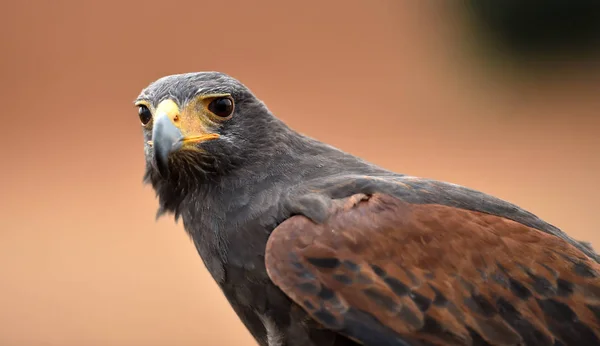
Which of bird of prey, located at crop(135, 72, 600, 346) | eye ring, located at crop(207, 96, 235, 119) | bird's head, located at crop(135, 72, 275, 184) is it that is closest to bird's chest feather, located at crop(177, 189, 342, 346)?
bird of prey, located at crop(135, 72, 600, 346)

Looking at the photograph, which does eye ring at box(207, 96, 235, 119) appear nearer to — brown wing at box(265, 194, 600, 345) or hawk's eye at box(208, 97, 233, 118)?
hawk's eye at box(208, 97, 233, 118)

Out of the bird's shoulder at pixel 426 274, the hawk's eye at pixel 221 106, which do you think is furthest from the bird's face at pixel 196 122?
the bird's shoulder at pixel 426 274

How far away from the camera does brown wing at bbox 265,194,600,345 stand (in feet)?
6.38

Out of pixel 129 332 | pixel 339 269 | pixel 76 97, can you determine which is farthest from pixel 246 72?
pixel 339 269

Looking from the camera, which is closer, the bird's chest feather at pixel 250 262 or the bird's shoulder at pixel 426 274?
the bird's shoulder at pixel 426 274

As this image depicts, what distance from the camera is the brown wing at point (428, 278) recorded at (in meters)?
1.94

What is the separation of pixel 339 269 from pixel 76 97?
5.41 metres

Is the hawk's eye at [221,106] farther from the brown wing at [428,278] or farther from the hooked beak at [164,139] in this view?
the brown wing at [428,278]

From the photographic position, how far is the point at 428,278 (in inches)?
78.5

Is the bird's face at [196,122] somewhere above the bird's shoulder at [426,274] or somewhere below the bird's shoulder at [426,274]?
above

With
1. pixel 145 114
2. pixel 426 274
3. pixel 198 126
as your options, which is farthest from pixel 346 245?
pixel 145 114

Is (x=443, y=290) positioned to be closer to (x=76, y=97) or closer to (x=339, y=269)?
(x=339, y=269)

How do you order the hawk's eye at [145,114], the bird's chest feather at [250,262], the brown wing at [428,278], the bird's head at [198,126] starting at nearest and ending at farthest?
the brown wing at [428,278], the bird's chest feather at [250,262], the bird's head at [198,126], the hawk's eye at [145,114]

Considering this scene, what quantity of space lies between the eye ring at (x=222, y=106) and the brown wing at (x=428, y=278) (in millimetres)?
403
